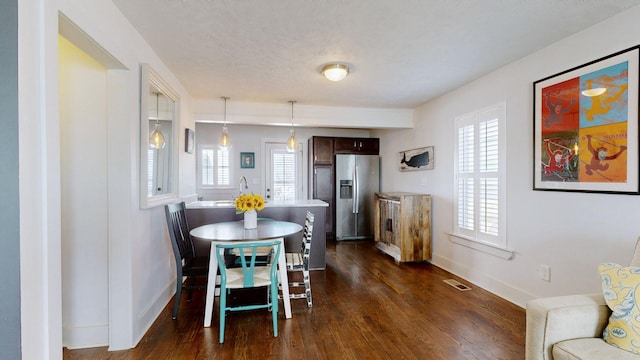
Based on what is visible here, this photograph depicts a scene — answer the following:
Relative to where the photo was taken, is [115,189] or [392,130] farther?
[392,130]

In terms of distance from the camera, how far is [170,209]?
2605mm

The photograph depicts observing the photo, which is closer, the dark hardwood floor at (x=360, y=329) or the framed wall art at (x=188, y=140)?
the dark hardwood floor at (x=360, y=329)

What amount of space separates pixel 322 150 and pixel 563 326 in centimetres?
462

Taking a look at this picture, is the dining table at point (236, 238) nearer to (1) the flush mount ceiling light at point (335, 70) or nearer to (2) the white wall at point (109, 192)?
(2) the white wall at point (109, 192)

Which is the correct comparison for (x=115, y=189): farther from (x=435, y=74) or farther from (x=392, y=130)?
(x=392, y=130)

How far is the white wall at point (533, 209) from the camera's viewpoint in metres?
2.05

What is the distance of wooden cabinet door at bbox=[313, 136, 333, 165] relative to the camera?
568cm

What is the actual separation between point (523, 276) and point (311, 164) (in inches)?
155

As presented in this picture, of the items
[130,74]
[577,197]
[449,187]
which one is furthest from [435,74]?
[130,74]

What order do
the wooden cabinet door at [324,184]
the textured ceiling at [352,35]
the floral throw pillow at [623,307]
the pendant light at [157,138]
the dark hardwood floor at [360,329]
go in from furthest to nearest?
the wooden cabinet door at [324,184] → the pendant light at [157,138] → the dark hardwood floor at [360,329] → the textured ceiling at [352,35] → the floral throw pillow at [623,307]

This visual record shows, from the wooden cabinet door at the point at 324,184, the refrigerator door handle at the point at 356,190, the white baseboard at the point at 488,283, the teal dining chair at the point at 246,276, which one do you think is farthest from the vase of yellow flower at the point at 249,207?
the refrigerator door handle at the point at 356,190

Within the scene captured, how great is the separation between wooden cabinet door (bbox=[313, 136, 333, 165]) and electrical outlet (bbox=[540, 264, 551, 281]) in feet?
12.4

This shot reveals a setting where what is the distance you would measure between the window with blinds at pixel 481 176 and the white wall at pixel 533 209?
94mm

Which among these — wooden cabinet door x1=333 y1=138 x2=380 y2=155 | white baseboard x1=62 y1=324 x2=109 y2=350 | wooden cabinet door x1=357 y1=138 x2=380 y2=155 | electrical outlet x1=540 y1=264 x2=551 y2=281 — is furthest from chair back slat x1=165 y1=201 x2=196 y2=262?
wooden cabinet door x1=357 y1=138 x2=380 y2=155
